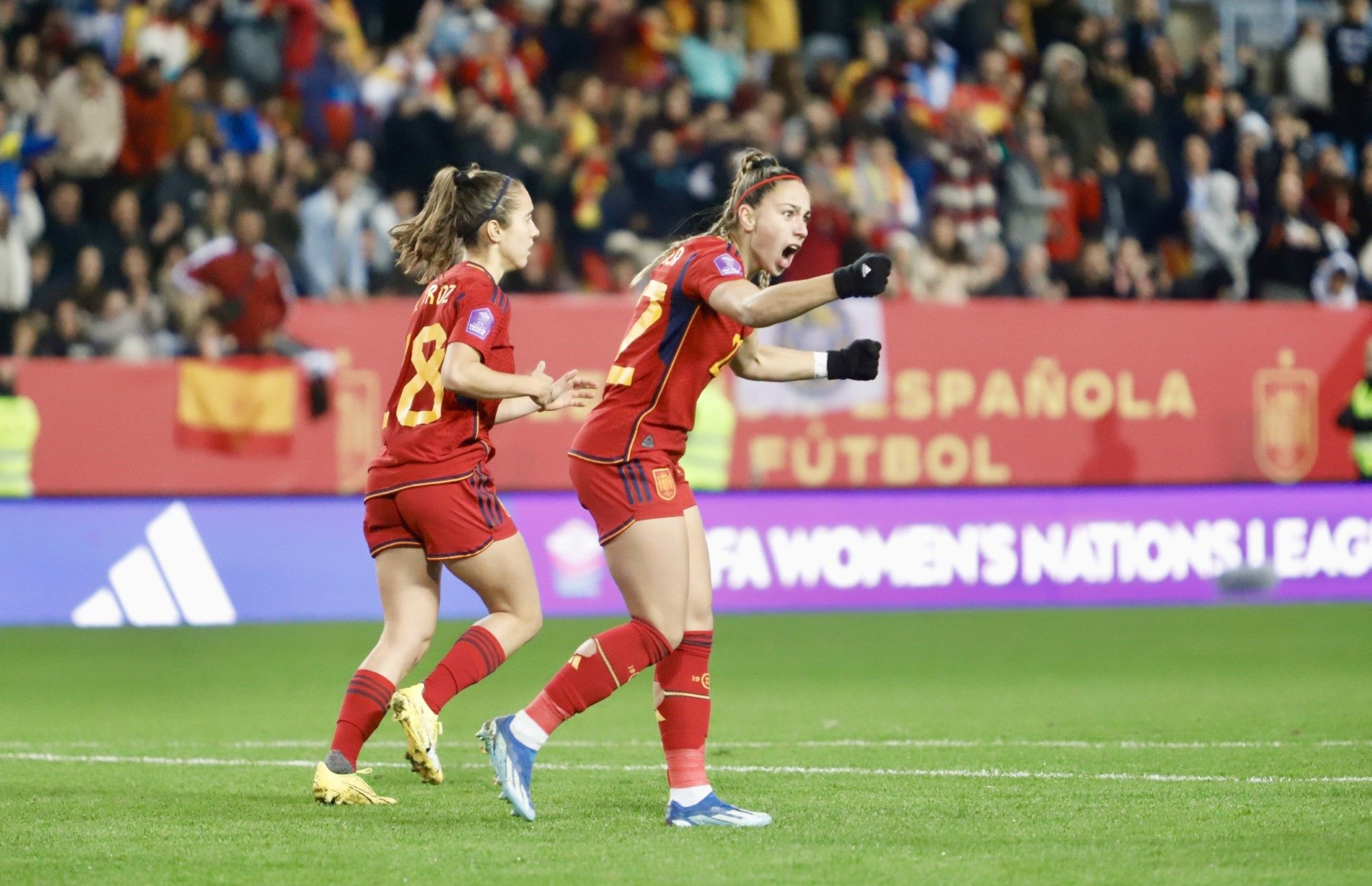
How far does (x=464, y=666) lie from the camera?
639 cm

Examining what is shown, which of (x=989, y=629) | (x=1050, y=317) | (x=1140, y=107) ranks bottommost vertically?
(x=989, y=629)

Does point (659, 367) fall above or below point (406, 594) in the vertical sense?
above

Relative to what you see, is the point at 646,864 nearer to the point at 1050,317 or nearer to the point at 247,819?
the point at 247,819

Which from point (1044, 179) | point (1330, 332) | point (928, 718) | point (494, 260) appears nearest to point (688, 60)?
point (1044, 179)

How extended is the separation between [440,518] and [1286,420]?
33.6 ft

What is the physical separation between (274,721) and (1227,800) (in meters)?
4.42

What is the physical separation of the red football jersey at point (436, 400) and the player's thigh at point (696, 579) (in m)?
0.70

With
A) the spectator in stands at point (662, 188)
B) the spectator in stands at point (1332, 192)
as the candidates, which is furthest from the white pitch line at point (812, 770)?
the spectator in stands at point (1332, 192)

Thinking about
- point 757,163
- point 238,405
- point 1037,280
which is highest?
point 757,163

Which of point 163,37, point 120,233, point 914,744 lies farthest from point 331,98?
point 914,744

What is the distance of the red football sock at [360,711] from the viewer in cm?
633

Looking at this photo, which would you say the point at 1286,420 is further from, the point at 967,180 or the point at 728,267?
the point at 728,267

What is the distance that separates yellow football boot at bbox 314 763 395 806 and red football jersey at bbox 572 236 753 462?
1.28 meters

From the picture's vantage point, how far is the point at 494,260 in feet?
21.4
